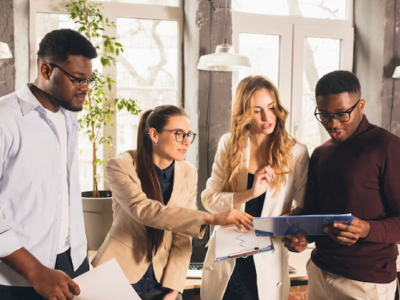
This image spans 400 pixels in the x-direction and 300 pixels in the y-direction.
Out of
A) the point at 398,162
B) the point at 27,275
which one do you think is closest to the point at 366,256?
the point at 398,162

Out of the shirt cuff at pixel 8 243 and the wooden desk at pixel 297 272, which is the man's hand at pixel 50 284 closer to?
the shirt cuff at pixel 8 243

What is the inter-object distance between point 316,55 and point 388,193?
235 centimetres

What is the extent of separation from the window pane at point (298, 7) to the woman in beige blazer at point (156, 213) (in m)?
1.93

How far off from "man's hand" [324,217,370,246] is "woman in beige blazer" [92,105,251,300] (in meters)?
0.37

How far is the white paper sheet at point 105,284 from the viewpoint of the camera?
140 cm

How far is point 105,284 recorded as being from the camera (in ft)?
4.74

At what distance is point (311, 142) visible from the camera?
3.87m

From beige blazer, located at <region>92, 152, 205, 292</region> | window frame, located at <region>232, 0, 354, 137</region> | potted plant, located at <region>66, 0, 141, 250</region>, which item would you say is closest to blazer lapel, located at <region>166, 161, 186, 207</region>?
beige blazer, located at <region>92, 152, 205, 292</region>

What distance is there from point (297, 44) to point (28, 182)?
284 cm

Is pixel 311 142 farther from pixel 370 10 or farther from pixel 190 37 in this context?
pixel 190 37

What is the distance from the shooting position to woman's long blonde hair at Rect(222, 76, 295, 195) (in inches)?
78.7

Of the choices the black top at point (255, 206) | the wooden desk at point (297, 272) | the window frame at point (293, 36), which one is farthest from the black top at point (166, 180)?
the window frame at point (293, 36)

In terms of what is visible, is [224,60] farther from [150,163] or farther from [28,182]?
[28,182]

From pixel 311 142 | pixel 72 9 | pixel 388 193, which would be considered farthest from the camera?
pixel 311 142
